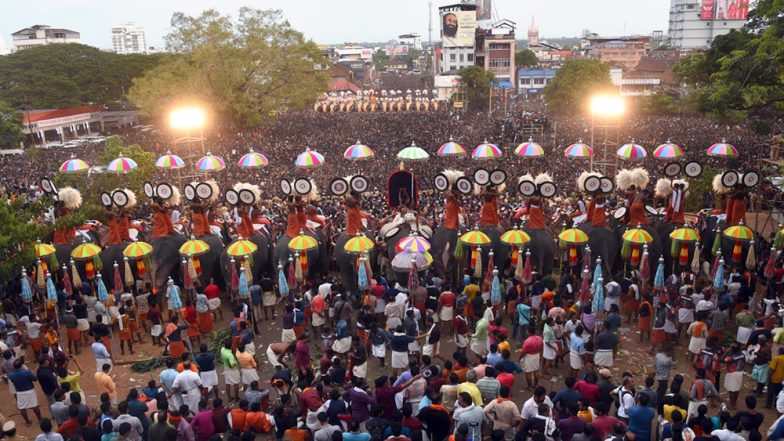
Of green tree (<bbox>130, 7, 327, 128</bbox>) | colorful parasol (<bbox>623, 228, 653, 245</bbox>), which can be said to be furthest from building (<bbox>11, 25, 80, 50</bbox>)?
colorful parasol (<bbox>623, 228, 653, 245</bbox>)

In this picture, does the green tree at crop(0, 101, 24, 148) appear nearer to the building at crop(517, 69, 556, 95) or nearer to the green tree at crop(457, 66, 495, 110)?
the green tree at crop(457, 66, 495, 110)

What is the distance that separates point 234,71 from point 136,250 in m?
26.0

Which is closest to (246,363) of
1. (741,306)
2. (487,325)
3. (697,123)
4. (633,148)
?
(487,325)

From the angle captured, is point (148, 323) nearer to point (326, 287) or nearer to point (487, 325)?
point (326, 287)

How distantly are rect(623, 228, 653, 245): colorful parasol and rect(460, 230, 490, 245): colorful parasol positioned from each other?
8.98ft

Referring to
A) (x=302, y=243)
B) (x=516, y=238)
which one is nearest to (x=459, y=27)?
(x=516, y=238)

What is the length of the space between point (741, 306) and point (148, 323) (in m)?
11.3

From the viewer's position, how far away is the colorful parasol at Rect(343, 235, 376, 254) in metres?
12.2

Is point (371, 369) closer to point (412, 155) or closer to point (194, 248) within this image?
point (194, 248)

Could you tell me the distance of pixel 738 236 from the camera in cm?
1208

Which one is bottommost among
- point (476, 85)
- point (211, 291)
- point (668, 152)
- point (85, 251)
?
point (211, 291)

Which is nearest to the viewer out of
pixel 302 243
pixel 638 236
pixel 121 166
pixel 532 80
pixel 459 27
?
pixel 638 236

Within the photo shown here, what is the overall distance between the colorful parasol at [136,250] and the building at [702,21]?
4048 inches

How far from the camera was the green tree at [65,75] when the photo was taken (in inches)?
1881
